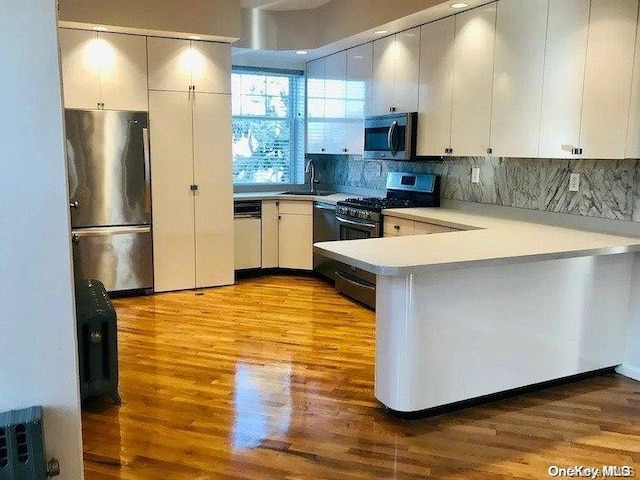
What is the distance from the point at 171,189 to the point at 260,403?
106 inches

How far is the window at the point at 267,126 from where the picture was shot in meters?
6.24

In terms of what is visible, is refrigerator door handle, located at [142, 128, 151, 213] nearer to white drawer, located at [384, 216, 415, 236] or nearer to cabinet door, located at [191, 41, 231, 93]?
cabinet door, located at [191, 41, 231, 93]

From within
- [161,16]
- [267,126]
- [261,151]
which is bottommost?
[261,151]

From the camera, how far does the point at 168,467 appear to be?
7.86 feet

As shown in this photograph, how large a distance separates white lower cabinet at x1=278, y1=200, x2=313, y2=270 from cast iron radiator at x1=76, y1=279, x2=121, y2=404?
9.95ft

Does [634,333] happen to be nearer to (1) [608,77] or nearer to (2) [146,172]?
(1) [608,77]

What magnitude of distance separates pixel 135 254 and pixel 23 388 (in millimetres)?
3398

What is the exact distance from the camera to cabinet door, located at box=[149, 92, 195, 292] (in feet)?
16.4

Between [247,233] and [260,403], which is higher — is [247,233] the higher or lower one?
the higher one

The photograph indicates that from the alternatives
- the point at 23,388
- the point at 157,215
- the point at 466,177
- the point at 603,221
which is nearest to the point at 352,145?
the point at 466,177

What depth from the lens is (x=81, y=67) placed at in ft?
15.3

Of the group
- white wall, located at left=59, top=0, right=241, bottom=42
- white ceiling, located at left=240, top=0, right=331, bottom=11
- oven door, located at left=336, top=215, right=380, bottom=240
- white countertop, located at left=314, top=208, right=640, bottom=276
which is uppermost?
white ceiling, located at left=240, top=0, right=331, bottom=11

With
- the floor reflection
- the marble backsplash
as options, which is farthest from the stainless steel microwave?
the floor reflection

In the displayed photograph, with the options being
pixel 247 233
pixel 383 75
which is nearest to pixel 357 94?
pixel 383 75
